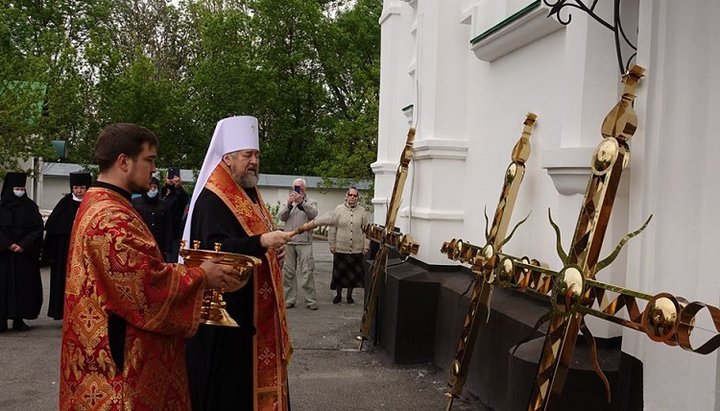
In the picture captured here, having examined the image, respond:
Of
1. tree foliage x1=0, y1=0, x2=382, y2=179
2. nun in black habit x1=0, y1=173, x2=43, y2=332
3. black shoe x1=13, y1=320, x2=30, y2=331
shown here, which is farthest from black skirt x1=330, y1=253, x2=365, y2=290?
tree foliage x1=0, y1=0, x2=382, y2=179

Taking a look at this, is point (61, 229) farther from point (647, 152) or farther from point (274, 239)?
point (647, 152)

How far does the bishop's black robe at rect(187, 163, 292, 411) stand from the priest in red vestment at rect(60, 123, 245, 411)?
0.85 metres

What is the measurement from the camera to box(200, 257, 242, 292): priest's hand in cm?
309

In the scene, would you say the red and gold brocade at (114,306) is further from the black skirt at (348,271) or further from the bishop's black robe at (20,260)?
the black skirt at (348,271)

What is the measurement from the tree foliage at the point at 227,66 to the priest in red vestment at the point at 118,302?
27400 mm

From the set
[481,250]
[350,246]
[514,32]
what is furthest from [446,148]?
[350,246]

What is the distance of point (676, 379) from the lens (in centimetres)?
308

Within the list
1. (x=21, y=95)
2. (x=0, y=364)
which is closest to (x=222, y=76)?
(x=21, y=95)

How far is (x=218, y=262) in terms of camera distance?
3139 mm

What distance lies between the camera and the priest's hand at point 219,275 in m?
3.09

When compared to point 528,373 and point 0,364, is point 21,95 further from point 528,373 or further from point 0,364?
point 528,373

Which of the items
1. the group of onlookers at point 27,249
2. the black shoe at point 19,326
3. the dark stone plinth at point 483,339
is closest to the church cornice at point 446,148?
the dark stone plinth at point 483,339

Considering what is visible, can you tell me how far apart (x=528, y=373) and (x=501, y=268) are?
790 mm

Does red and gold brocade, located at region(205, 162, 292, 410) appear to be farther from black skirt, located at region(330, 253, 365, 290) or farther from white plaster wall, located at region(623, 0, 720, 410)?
black skirt, located at region(330, 253, 365, 290)
